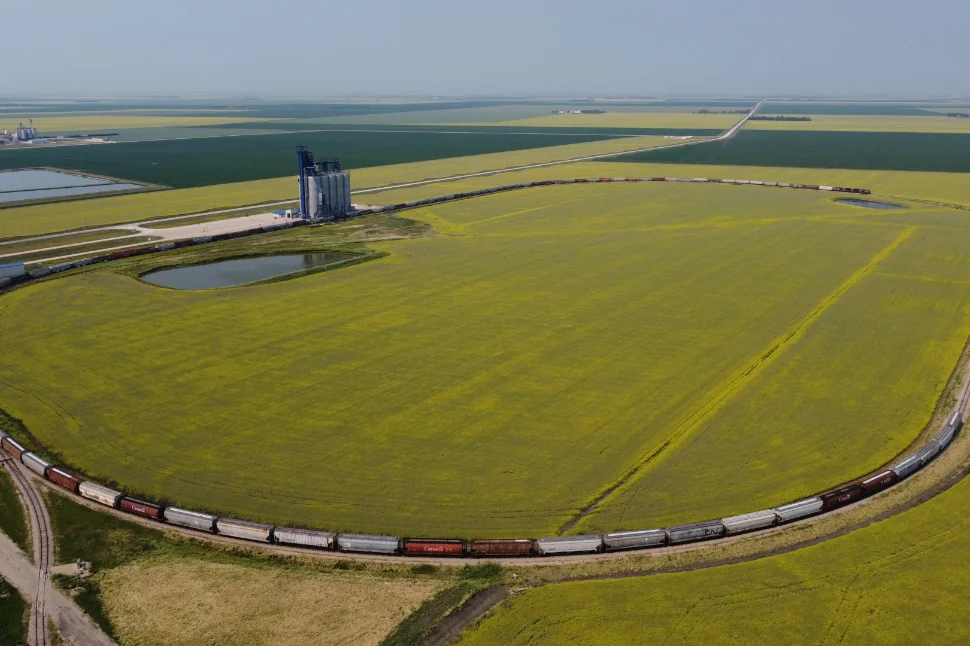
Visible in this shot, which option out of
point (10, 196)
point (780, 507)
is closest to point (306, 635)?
point (780, 507)

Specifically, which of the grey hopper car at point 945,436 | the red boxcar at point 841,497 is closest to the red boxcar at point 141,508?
the red boxcar at point 841,497

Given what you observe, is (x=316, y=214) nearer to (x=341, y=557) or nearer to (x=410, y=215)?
(x=410, y=215)

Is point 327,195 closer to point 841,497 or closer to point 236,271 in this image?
point 236,271

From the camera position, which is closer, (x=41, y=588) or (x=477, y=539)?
(x=41, y=588)

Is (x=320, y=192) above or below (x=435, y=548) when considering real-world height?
above

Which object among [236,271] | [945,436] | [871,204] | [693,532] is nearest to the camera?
[693,532]

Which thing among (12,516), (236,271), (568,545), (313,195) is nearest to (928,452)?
(568,545)

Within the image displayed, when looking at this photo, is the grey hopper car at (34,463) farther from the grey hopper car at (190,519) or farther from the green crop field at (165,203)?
the green crop field at (165,203)
